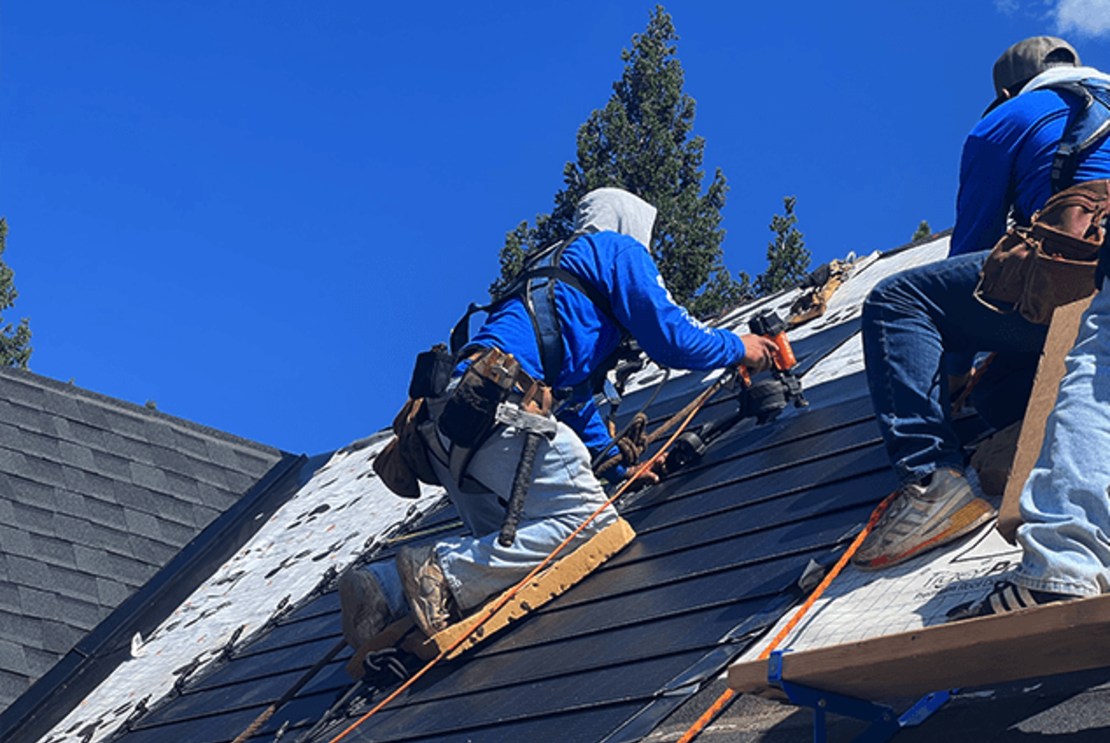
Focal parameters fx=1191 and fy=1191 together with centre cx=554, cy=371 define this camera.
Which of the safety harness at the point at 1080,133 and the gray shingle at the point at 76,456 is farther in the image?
the gray shingle at the point at 76,456

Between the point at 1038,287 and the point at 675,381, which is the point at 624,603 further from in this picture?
the point at 675,381

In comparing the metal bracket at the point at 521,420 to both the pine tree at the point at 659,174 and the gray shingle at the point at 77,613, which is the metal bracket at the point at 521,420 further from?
the pine tree at the point at 659,174

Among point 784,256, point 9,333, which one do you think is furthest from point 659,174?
point 9,333

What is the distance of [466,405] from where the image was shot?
405 cm

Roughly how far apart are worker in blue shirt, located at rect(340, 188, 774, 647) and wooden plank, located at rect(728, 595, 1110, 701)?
1876 millimetres

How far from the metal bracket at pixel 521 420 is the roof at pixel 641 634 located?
1.75 feet

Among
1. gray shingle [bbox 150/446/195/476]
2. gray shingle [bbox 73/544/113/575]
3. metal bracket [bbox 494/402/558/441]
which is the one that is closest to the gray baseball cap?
metal bracket [bbox 494/402/558/441]

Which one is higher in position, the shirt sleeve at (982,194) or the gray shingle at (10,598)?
the gray shingle at (10,598)

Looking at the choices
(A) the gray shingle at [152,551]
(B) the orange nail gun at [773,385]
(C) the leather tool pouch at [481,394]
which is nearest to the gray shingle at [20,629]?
(A) the gray shingle at [152,551]

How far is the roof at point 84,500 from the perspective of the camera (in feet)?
23.2

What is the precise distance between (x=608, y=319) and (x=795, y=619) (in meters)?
1.91

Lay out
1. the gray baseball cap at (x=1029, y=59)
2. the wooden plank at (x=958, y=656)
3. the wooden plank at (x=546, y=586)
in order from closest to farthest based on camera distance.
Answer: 1. the wooden plank at (x=958, y=656)
2. the gray baseball cap at (x=1029, y=59)
3. the wooden plank at (x=546, y=586)

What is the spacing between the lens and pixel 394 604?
429 centimetres

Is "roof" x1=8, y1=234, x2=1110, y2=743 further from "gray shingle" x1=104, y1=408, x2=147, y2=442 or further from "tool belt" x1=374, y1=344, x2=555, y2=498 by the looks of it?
"gray shingle" x1=104, y1=408, x2=147, y2=442
